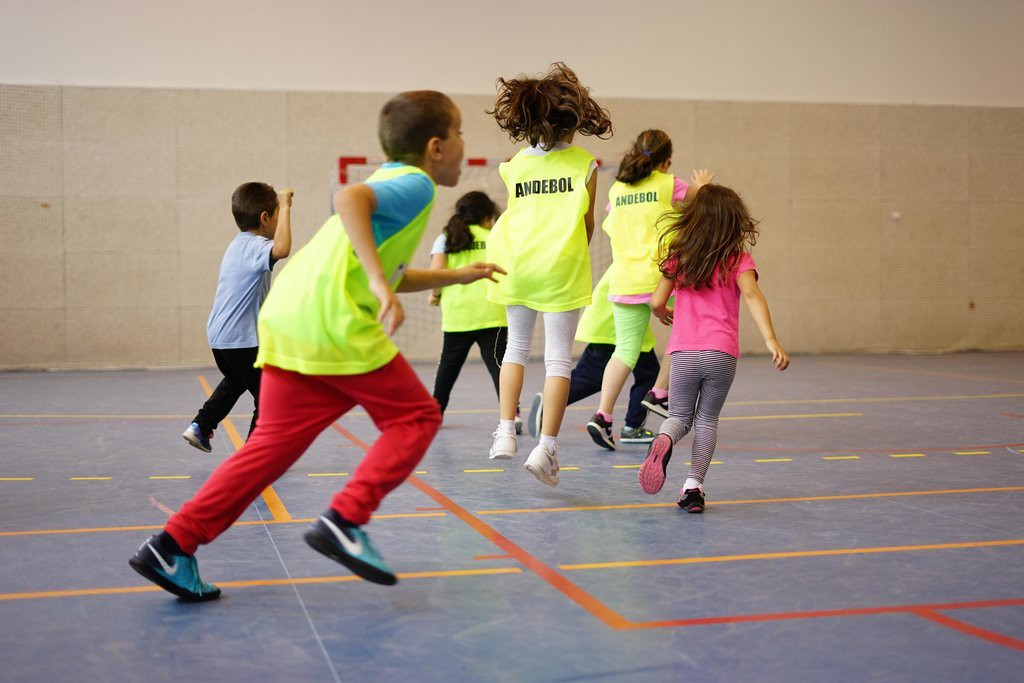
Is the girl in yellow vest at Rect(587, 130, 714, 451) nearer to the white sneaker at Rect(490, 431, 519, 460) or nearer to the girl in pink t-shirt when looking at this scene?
the white sneaker at Rect(490, 431, 519, 460)

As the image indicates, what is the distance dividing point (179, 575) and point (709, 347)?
2.00 metres

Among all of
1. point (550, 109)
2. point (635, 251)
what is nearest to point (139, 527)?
point (550, 109)

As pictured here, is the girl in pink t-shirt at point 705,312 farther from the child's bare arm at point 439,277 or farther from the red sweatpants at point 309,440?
the red sweatpants at point 309,440

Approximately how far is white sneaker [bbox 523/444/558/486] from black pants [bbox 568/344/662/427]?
157 centimetres

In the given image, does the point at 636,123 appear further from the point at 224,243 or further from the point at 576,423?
the point at 576,423

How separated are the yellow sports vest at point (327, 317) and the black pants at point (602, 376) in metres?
2.97

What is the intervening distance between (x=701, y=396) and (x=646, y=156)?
5.48 feet

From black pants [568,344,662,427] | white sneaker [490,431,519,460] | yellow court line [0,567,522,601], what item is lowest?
yellow court line [0,567,522,601]

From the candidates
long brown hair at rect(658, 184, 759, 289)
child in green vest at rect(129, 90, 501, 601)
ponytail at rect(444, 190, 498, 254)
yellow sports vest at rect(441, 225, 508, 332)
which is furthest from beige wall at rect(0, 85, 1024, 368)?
child in green vest at rect(129, 90, 501, 601)

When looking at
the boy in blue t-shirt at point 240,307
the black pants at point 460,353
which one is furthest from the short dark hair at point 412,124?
the black pants at point 460,353

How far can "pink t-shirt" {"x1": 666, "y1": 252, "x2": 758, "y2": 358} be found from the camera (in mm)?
3695

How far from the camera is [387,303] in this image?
2.33m

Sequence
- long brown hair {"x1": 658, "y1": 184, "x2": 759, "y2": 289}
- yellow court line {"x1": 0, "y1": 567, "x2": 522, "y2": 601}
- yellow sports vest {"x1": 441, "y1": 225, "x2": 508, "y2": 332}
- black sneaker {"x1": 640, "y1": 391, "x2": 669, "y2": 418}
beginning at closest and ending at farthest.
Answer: yellow court line {"x1": 0, "y1": 567, "x2": 522, "y2": 601}, long brown hair {"x1": 658, "y1": 184, "x2": 759, "y2": 289}, black sneaker {"x1": 640, "y1": 391, "x2": 669, "y2": 418}, yellow sports vest {"x1": 441, "y1": 225, "x2": 508, "y2": 332}

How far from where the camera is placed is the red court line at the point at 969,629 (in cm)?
220
